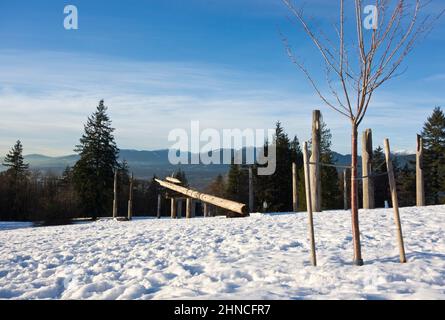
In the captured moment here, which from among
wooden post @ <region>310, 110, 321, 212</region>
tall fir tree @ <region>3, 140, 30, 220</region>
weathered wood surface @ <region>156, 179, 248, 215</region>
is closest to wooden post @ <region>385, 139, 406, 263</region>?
wooden post @ <region>310, 110, 321, 212</region>

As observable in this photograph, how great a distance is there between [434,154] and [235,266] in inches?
1515

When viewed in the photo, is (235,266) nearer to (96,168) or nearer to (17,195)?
(96,168)

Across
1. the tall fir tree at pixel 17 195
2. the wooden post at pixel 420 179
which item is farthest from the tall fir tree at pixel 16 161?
the wooden post at pixel 420 179

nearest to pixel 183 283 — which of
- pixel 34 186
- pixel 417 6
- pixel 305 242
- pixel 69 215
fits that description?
pixel 305 242

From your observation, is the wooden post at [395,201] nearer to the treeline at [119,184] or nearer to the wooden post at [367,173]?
the wooden post at [367,173]

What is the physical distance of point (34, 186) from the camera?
4766 centimetres

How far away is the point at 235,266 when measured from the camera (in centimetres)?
662

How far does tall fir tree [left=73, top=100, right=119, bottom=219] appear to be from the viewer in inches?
1464

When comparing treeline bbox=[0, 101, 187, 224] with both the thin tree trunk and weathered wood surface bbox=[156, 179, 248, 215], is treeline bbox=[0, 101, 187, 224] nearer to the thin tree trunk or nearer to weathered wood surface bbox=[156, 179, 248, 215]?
weathered wood surface bbox=[156, 179, 248, 215]

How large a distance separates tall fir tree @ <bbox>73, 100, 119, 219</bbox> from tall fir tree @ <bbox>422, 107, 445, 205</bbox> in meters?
29.6

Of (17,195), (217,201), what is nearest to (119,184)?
(17,195)

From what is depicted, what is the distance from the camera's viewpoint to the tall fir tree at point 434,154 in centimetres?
3864

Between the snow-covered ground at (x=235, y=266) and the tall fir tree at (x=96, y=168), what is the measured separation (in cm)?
2754
